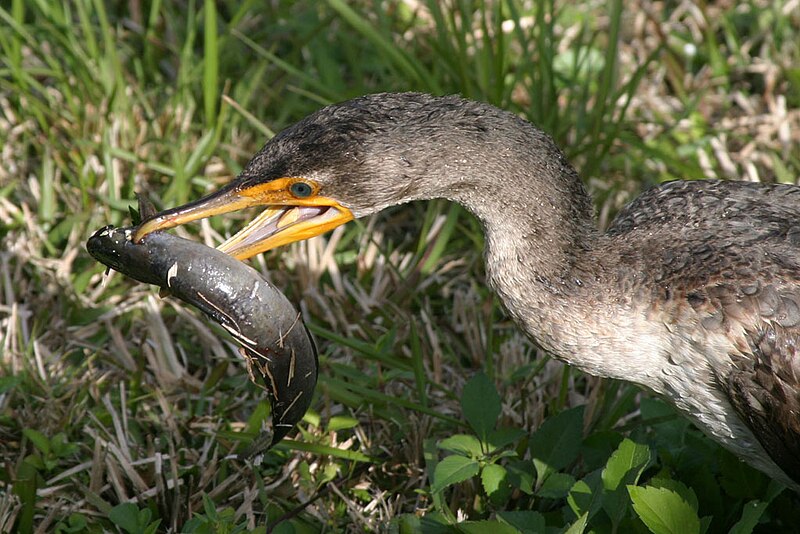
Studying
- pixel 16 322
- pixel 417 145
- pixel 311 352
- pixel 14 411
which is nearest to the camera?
pixel 417 145

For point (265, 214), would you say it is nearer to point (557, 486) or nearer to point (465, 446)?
point (465, 446)

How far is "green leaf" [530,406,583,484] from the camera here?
3.26 metres

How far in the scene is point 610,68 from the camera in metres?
4.42

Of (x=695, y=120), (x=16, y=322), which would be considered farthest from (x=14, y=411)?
(x=695, y=120)

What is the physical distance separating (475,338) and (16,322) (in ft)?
5.37

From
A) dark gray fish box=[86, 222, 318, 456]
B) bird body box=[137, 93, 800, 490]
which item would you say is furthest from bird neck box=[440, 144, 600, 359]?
dark gray fish box=[86, 222, 318, 456]

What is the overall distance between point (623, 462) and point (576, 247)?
0.58m

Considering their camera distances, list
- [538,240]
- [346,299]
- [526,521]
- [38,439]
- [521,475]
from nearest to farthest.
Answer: [538,240] < [526,521] < [521,475] < [38,439] < [346,299]

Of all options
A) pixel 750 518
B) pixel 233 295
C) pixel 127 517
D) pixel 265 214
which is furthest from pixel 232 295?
pixel 750 518

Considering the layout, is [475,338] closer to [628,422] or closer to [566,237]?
[628,422]

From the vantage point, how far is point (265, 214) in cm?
297

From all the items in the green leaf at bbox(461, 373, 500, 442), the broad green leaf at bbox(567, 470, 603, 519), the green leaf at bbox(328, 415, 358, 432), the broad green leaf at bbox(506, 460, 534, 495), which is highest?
the green leaf at bbox(461, 373, 500, 442)

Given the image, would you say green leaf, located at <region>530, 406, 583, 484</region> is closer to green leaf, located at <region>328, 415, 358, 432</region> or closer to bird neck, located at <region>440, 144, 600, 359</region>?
bird neck, located at <region>440, 144, 600, 359</region>

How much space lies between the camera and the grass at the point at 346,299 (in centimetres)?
328
